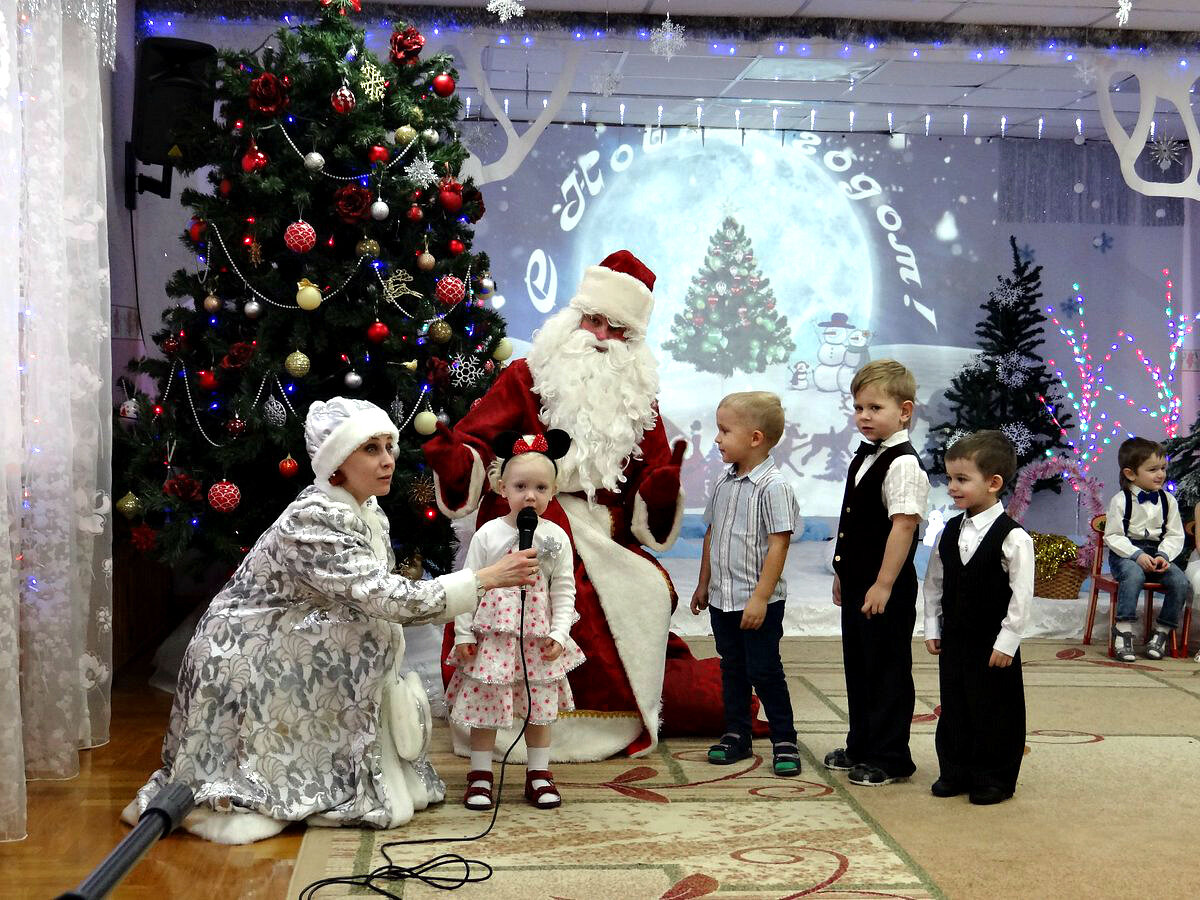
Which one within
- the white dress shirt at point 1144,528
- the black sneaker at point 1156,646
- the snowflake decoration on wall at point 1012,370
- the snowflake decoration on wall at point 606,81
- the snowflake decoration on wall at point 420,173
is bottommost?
the black sneaker at point 1156,646

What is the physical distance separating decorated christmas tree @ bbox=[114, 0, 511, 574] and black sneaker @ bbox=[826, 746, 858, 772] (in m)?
1.73

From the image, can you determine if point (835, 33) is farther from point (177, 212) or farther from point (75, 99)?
point (75, 99)

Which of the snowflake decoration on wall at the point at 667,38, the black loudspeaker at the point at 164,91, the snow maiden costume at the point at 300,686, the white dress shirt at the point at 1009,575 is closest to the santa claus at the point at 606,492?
the snow maiden costume at the point at 300,686

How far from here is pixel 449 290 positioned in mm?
4676

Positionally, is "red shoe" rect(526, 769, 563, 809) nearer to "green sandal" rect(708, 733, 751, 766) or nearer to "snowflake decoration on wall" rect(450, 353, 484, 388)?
"green sandal" rect(708, 733, 751, 766)

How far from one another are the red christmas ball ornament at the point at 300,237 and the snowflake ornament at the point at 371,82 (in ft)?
1.84

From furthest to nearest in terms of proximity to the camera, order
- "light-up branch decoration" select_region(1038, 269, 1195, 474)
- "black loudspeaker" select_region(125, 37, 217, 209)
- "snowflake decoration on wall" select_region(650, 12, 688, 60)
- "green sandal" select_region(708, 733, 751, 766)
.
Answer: "light-up branch decoration" select_region(1038, 269, 1195, 474), "snowflake decoration on wall" select_region(650, 12, 688, 60), "black loudspeaker" select_region(125, 37, 217, 209), "green sandal" select_region(708, 733, 751, 766)

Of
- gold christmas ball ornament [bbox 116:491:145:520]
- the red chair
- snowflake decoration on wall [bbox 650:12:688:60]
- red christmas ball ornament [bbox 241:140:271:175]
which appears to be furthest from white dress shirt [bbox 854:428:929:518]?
snowflake decoration on wall [bbox 650:12:688:60]

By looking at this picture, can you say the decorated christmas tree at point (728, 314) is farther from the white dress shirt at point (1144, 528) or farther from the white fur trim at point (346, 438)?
the white fur trim at point (346, 438)

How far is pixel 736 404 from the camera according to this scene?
3.85 m

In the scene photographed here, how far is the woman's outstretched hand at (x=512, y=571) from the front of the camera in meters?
3.15

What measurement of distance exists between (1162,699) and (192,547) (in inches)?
149

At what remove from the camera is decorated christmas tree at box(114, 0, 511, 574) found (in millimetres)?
4605

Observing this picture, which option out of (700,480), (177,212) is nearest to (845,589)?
(177,212)
